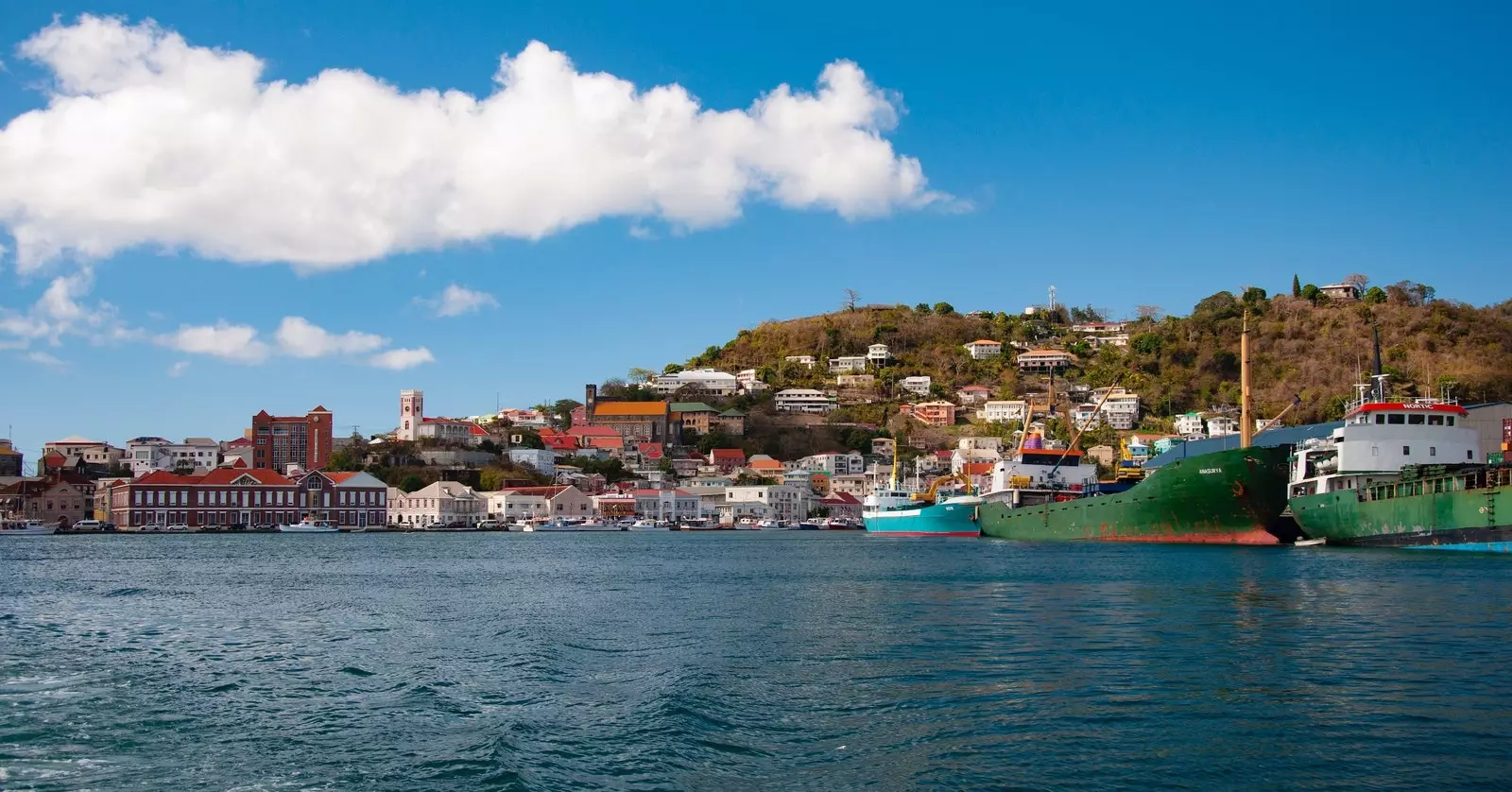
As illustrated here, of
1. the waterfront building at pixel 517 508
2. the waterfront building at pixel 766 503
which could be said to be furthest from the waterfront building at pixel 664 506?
the waterfront building at pixel 517 508

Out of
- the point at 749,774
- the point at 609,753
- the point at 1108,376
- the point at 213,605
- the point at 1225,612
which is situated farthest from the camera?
the point at 1108,376

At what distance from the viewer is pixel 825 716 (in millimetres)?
14359

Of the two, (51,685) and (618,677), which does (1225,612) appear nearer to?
(618,677)

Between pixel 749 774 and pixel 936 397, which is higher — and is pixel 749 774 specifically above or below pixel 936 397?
below

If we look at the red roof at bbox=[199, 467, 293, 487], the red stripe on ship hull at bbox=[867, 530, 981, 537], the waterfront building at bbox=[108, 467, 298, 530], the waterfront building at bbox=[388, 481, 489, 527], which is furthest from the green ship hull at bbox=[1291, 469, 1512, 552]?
the red roof at bbox=[199, 467, 293, 487]

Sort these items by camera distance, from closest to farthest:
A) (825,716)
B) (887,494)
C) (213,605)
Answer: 1. (825,716)
2. (213,605)
3. (887,494)

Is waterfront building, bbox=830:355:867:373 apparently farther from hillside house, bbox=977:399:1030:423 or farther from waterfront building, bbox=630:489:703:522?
waterfront building, bbox=630:489:703:522

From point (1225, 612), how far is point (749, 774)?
15032mm

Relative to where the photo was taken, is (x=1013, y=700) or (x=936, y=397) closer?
(x=1013, y=700)

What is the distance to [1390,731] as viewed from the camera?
1295 cm

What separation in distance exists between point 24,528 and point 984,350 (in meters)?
128

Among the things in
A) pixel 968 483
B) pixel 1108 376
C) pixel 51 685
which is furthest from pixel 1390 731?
pixel 1108 376

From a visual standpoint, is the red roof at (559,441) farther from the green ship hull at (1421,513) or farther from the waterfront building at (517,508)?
the green ship hull at (1421,513)

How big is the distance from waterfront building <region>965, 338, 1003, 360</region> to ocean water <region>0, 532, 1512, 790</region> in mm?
154543
